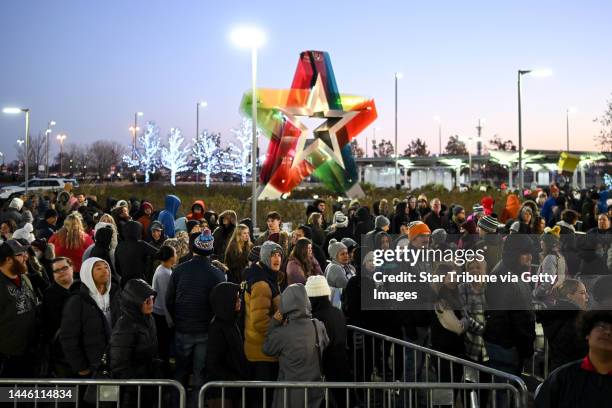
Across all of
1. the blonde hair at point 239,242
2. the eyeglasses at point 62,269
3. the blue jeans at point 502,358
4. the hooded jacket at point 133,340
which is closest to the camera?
the hooded jacket at point 133,340

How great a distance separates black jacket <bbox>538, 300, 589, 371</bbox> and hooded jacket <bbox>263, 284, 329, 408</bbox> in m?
2.13

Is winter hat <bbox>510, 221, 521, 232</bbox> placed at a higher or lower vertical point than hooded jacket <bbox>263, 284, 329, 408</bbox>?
higher

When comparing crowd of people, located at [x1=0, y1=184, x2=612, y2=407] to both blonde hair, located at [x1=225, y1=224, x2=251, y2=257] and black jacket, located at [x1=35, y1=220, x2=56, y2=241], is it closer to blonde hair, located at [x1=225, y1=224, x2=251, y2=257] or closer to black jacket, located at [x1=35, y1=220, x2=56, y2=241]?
blonde hair, located at [x1=225, y1=224, x2=251, y2=257]

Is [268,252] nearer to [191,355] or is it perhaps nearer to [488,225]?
[191,355]

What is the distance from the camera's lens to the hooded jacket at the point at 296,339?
6.35 metres

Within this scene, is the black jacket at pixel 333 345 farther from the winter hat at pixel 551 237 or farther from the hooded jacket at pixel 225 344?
the winter hat at pixel 551 237

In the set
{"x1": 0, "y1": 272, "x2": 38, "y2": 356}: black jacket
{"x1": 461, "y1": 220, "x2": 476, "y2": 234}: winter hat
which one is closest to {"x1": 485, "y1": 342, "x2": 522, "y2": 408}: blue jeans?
{"x1": 0, "y1": 272, "x2": 38, "y2": 356}: black jacket

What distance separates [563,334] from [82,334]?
14.0ft

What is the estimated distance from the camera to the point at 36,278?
27.3 ft

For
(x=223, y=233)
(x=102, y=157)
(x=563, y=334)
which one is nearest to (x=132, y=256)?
(x=223, y=233)

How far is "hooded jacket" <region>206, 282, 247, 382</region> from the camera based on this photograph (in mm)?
6504

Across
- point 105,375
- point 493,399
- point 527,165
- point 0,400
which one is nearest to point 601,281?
point 493,399

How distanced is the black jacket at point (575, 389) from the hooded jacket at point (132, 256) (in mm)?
6293

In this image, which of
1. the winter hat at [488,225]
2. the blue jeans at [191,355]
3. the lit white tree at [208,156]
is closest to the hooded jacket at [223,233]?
the winter hat at [488,225]
